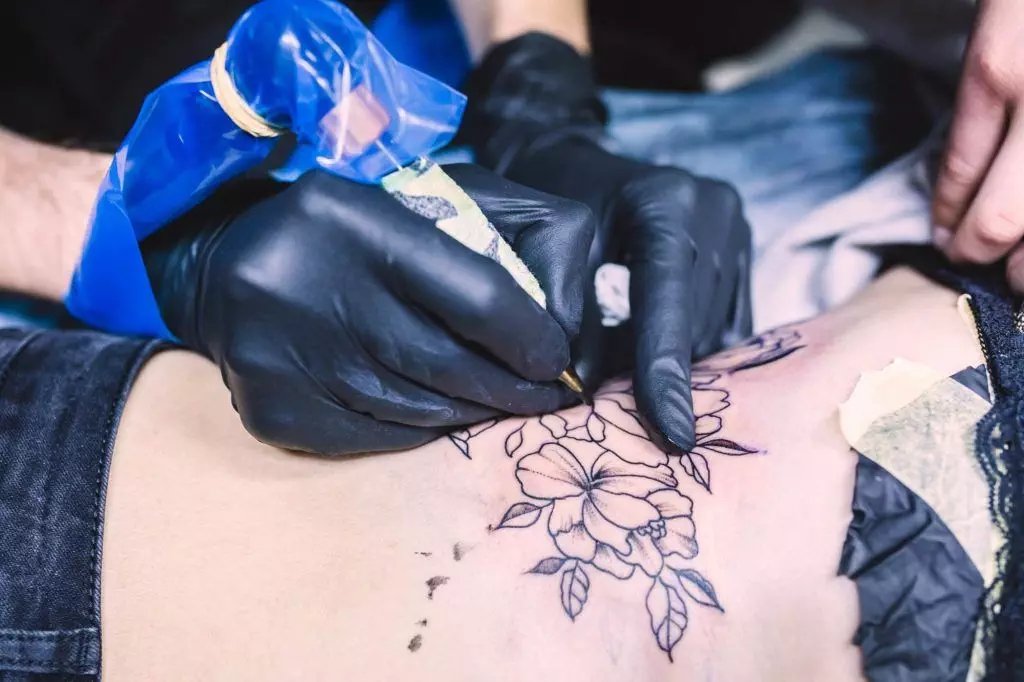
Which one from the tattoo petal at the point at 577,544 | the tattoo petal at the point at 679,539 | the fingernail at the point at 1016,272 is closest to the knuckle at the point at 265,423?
the tattoo petal at the point at 577,544

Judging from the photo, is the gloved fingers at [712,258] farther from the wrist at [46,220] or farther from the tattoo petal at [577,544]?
the wrist at [46,220]

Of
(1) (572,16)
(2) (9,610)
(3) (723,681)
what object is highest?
(1) (572,16)

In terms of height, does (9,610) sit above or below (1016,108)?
below

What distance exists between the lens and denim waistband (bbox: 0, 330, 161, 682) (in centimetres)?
85

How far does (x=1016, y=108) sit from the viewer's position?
3.41ft

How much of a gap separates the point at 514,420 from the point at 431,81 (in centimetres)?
43

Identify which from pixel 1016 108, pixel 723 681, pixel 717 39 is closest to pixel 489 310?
pixel 723 681

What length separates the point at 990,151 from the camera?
110 centimetres

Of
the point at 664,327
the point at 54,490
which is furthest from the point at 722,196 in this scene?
the point at 54,490

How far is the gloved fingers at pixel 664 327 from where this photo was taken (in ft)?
3.24

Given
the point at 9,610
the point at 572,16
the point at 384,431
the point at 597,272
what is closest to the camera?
the point at 9,610

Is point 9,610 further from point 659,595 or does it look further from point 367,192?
point 659,595

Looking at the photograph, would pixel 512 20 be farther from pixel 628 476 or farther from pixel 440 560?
pixel 440 560

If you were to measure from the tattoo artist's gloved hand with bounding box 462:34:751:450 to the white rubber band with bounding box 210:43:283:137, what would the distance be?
49 centimetres
